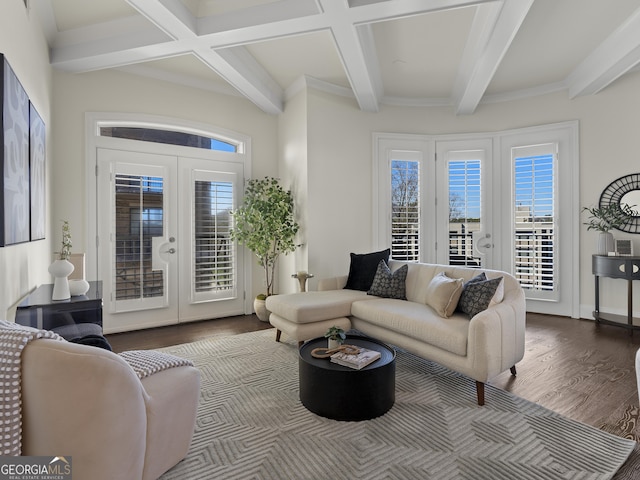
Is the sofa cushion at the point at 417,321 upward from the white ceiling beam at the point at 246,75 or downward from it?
downward

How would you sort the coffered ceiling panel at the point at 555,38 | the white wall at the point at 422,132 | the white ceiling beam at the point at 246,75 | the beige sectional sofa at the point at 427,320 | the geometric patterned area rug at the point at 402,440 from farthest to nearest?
the white wall at the point at 422,132
the white ceiling beam at the point at 246,75
the coffered ceiling panel at the point at 555,38
the beige sectional sofa at the point at 427,320
the geometric patterned area rug at the point at 402,440

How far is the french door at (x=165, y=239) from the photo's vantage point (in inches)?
164

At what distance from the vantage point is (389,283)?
3709mm

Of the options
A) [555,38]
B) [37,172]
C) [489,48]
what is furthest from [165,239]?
[555,38]

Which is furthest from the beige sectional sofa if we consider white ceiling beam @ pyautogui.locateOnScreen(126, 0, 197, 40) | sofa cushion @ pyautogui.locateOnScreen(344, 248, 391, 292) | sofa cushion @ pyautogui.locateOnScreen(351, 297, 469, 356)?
white ceiling beam @ pyautogui.locateOnScreen(126, 0, 197, 40)

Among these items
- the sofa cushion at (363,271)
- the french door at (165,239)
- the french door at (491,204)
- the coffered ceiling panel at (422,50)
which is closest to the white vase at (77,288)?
the french door at (165,239)

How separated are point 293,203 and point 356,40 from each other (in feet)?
7.31

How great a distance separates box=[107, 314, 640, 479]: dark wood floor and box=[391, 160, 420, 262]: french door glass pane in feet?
5.96

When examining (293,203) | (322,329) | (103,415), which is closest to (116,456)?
(103,415)

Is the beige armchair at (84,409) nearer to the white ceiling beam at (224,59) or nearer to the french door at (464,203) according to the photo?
the white ceiling beam at (224,59)

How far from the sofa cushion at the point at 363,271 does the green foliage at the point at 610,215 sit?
2.65 meters

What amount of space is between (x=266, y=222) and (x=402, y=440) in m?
3.06

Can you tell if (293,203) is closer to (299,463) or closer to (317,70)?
(317,70)

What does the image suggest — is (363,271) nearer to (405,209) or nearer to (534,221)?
(405,209)
